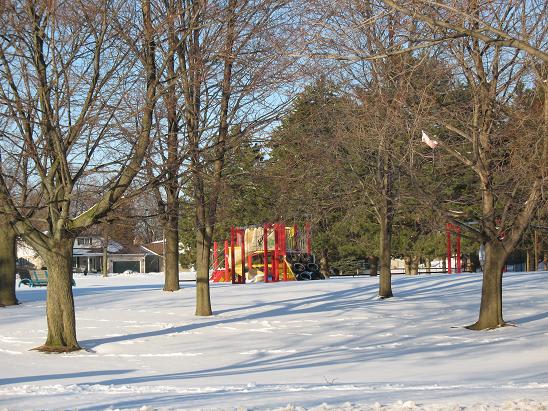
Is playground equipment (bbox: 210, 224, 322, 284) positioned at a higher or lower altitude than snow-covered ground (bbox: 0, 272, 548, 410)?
higher

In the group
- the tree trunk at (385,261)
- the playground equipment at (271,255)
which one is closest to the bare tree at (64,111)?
the tree trunk at (385,261)

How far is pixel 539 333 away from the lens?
17125mm

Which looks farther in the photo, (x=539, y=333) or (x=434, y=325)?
(x=434, y=325)

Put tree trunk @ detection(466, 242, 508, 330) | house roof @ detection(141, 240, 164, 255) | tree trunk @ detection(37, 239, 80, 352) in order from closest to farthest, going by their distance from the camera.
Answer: tree trunk @ detection(37, 239, 80, 352), tree trunk @ detection(466, 242, 508, 330), house roof @ detection(141, 240, 164, 255)

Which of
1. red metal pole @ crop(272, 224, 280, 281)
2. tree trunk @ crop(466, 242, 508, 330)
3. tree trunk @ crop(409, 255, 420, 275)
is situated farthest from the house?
tree trunk @ crop(466, 242, 508, 330)

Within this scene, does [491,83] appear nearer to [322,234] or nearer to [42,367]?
[42,367]

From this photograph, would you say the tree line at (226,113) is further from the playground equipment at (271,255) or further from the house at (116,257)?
the house at (116,257)

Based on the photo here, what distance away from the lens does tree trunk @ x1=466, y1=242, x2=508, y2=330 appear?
17.7 meters

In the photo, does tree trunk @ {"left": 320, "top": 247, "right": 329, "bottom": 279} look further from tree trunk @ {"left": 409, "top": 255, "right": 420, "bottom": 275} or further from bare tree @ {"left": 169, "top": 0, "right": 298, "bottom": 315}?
bare tree @ {"left": 169, "top": 0, "right": 298, "bottom": 315}

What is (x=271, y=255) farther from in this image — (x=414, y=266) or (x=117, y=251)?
(x=117, y=251)

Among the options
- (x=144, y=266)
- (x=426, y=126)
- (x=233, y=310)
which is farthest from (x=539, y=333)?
(x=144, y=266)

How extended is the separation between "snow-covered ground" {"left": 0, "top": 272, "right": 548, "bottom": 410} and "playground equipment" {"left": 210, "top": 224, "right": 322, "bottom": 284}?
30.1 feet

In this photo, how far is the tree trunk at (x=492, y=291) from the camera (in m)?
17.7

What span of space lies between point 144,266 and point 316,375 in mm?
72337
